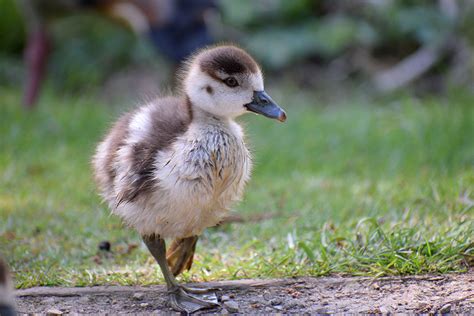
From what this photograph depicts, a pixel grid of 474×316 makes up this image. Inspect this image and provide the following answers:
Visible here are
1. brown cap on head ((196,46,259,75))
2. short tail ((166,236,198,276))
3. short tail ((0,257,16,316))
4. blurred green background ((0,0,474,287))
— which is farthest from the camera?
blurred green background ((0,0,474,287))

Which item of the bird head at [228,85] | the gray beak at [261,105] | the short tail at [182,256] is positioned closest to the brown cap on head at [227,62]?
the bird head at [228,85]

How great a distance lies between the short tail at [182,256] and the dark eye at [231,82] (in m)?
0.75

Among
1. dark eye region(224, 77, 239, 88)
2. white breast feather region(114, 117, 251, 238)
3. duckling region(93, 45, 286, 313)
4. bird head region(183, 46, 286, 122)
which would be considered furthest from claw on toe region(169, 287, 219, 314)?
dark eye region(224, 77, 239, 88)

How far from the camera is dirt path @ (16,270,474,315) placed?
10.2 feet

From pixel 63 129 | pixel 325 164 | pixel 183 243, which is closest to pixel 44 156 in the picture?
pixel 63 129

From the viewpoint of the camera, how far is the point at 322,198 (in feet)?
16.0

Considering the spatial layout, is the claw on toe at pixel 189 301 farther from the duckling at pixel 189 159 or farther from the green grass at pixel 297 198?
the green grass at pixel 297 198

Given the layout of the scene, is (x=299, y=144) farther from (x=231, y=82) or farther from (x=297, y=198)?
(x=231, y=82)

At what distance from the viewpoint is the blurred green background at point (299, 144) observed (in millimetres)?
3633

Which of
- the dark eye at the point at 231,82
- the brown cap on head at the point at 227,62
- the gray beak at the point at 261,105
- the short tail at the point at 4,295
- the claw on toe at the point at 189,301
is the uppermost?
the brown cap on head at the point at 227,62

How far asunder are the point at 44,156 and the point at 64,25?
340cm

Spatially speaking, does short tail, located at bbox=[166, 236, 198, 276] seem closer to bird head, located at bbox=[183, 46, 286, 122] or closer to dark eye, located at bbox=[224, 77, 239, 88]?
bird head, located at bbox=[183, 46, 286, 122]

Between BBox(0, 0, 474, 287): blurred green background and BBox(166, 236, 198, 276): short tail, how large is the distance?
0.10 metres

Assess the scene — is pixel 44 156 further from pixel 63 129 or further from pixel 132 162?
pixel 132 162
